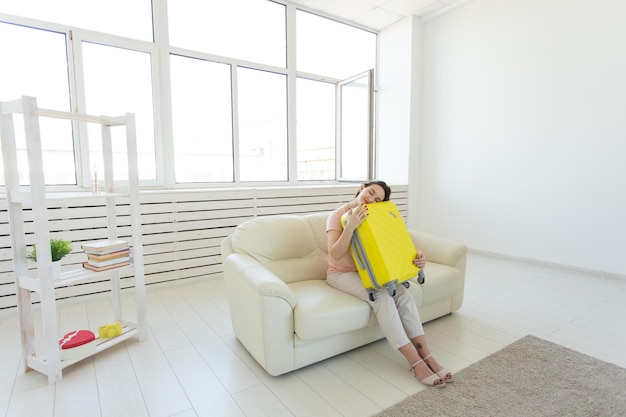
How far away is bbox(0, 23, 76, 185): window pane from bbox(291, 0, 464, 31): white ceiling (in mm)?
2852

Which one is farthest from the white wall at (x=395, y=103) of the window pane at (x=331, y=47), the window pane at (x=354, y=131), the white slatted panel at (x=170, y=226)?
the white slatted panel at (x=170, y=226)

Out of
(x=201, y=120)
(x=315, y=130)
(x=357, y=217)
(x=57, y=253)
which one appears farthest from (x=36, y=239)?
(x=315, y=130)

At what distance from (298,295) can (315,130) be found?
351cm

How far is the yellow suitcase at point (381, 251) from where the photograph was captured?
1.84 meters

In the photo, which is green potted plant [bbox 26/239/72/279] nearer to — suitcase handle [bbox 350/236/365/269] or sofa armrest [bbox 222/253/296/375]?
sofa armrest [bbox 222/253/296/375]

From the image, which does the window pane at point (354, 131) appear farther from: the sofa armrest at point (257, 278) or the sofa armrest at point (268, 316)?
the sofa armrest at point (268, 316)

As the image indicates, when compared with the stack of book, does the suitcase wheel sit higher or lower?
lower

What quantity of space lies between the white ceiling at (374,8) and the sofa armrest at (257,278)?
3869 millimetres

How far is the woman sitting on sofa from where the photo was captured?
179 cm

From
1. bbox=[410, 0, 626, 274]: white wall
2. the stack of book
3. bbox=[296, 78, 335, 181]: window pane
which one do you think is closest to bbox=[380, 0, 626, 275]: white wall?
bbox=[410, 0, 626, 274]: white wall

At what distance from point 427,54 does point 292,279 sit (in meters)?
4.28

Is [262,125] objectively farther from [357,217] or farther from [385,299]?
[385,299]

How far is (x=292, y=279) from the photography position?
2270 millimetres

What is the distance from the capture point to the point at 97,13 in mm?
3312
